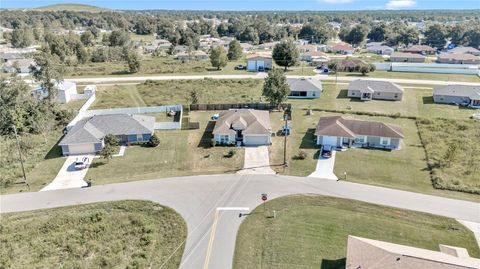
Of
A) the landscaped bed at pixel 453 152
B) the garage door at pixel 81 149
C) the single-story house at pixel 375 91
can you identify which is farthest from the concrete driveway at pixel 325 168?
the single-story house at pixel 375 91

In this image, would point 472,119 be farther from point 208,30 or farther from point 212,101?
point 208,30

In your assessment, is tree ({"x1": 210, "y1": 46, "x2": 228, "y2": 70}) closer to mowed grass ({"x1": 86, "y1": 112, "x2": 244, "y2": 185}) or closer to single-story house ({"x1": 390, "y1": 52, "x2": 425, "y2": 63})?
mowed grass ({"x1": 86, "y1": 112, "x2": 244, "y2": 185})

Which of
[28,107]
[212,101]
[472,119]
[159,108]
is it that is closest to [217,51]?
[212,101]

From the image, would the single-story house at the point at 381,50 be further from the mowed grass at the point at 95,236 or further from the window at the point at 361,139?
the mowed grass at the point at 95,236

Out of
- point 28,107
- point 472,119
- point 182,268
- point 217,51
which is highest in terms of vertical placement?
point 217,51

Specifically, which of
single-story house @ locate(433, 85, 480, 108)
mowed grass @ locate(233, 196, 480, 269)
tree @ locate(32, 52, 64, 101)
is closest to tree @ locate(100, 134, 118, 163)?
mowed grass @ locate(233, 196, 480, 269)

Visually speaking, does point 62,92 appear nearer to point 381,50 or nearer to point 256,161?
point 256,161
